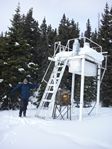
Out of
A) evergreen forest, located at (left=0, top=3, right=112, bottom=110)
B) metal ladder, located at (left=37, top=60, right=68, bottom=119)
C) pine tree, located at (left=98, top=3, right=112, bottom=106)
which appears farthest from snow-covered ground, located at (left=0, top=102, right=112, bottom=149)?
pine tree, located at (left=98, top=3, right=112, bottom=106)

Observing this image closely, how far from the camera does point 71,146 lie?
918 centimetres

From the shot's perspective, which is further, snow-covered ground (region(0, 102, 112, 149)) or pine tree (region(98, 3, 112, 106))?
pine tree (region(98, 3, 112, 106))

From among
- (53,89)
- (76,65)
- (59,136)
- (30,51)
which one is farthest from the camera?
(30,51)

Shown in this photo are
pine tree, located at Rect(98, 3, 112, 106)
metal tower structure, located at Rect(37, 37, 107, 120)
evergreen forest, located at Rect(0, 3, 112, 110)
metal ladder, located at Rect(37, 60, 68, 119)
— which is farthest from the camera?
pine tree, located at Rect(98, 3, 112, 106)

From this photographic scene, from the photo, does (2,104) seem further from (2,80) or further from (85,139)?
(85,139)

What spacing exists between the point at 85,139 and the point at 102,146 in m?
0.90

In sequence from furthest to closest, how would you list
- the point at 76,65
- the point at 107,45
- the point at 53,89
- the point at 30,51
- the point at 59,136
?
the point at 107,45
the point at 30,51
the point at 53,89
the point at 76,65
the point at 59,136

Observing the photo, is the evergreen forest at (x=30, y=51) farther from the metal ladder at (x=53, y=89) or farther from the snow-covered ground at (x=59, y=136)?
the snow-covered ground at (x=59, y=136)

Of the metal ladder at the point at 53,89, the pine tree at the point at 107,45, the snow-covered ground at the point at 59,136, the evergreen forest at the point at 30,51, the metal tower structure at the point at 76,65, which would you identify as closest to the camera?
the snow-covered ground at the point at 59,136

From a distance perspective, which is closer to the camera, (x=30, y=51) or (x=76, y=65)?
(x=76, y=65)

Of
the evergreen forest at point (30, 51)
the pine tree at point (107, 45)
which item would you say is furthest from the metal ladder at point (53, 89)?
the pine tree at point (107, 45)

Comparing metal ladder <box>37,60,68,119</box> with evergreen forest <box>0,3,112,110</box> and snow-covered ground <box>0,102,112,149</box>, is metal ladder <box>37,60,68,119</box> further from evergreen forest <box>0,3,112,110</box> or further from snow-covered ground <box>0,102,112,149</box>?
evergreen forest <box>0,3,112,110</box>

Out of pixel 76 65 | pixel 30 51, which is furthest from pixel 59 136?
pixel 30 51

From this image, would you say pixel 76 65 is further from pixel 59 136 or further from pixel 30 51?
pixel 30 51
